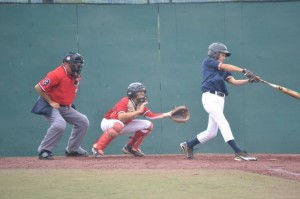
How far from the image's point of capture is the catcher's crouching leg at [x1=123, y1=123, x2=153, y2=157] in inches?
490

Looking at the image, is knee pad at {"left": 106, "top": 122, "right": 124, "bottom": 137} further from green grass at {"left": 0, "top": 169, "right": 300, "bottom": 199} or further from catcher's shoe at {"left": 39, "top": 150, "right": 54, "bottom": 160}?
green grass at {"left": 0, "top": 169, "right": 300, "bottom": 199}

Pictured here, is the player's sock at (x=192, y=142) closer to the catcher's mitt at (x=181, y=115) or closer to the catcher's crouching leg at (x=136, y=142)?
the catcher's mitt at (x=181, y=115)

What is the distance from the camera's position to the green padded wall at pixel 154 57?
538 inches

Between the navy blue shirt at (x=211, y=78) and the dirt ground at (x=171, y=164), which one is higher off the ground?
the navy blue shirt at (x=211, y=78)

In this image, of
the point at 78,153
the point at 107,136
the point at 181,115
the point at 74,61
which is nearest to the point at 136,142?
the point at 107,136

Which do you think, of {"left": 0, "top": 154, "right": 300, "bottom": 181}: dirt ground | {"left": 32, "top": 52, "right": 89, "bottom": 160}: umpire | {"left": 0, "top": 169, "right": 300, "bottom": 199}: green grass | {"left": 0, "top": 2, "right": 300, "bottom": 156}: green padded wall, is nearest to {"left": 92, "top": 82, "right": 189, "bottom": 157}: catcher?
{"left": 0, "top": 154, "right": 300, "bottom": 181}: dirt ground

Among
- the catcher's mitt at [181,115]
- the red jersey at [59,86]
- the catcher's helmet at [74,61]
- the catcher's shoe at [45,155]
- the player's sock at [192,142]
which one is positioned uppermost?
the catcher's helmet at [74,61]

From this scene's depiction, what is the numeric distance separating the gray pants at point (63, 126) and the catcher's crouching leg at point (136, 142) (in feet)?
2.64

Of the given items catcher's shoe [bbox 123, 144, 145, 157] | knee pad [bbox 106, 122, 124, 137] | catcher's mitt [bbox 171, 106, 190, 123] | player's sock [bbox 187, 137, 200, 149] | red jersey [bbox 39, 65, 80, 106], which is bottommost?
catcher's shoe [bbox 123, 144, 145, 157]

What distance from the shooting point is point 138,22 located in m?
13.7

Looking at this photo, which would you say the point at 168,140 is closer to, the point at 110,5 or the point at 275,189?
the point at 110,5

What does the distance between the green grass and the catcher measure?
6.44ft

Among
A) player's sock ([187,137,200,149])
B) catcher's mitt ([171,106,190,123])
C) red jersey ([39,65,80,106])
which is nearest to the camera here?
red jersey ([39,65,80,106])

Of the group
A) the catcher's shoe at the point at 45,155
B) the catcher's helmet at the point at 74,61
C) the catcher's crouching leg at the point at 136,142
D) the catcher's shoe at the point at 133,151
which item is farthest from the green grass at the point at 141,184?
the catcher's shoe at the point at 133,151
